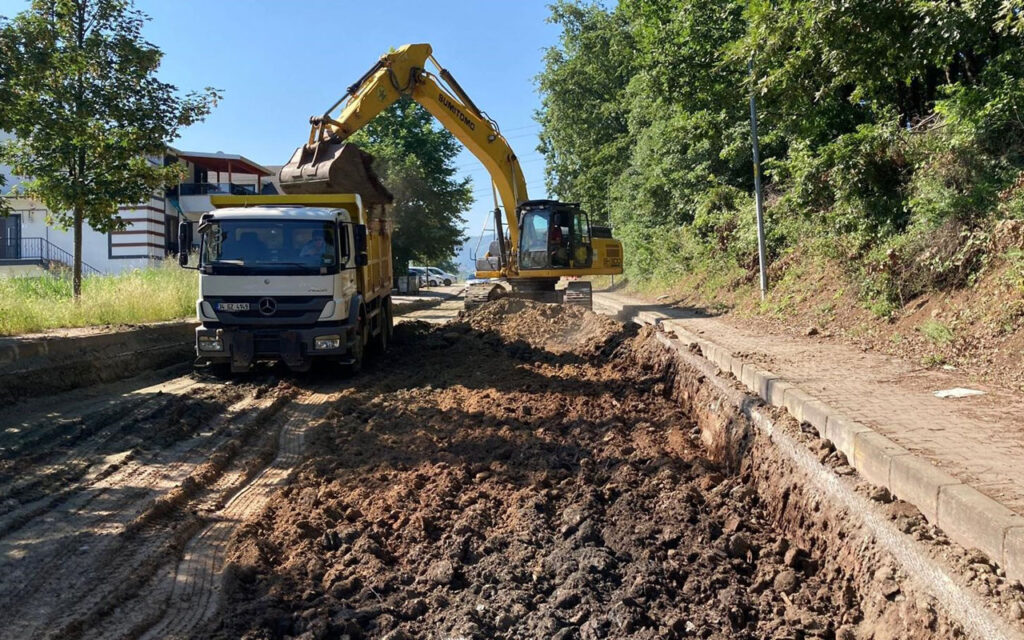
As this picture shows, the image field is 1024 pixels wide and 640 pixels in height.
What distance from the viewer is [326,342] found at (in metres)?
10.6

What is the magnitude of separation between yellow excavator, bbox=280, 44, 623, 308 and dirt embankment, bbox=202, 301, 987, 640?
8.83m

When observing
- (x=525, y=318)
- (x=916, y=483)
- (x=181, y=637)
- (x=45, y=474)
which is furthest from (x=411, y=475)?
(x=525, y=318)

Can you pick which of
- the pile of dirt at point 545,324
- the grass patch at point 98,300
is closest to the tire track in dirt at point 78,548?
the grass patch at point 98,300

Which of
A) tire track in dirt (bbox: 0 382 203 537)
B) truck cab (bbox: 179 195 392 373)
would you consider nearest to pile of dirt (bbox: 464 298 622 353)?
truck cab (bbox: 179 195 392 373)

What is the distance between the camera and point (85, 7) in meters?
12.8

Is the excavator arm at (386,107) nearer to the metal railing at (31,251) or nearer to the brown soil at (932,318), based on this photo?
the brown soil at (932,318)

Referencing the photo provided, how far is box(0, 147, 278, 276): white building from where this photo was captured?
91.6 ft

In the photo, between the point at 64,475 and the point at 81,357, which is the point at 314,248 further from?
the point at 64,475

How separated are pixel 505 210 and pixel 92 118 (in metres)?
9.24

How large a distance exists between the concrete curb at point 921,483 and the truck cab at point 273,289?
6227mm

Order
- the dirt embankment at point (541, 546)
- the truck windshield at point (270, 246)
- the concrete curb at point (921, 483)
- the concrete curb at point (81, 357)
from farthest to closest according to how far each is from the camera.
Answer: the truck windshield at point (270, 246) → the concrete curb at point (81, 357) → the dirt embankment at point (541, 546) → the concrete curb at point (921, 483)

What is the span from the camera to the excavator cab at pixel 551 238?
17.7 m

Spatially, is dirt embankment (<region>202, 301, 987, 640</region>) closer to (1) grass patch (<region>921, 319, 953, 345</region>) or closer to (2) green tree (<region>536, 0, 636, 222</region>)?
(1) grass patch (<region>921, 319, 953, 345</region>)

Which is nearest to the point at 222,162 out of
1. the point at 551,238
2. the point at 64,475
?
the point at 551,238
